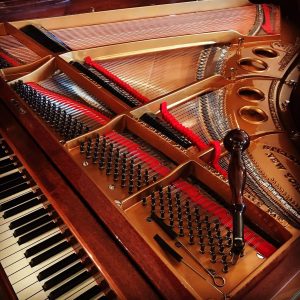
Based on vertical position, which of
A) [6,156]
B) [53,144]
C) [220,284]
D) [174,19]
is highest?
[174,19]

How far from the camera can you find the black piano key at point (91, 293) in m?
1.62

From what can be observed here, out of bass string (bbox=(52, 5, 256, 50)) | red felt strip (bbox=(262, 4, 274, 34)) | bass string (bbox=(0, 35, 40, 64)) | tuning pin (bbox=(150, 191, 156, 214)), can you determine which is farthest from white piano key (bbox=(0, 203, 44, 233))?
red felt strip (bbox=(262, 4, 274, 34))

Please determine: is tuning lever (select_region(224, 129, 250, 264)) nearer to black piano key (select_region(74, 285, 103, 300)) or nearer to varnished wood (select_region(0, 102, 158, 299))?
varnished wood (select_region(0, 102, 158, 299))

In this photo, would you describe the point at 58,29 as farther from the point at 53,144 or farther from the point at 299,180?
the point at 299,180

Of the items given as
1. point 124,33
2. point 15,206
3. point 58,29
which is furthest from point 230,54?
point 15,206

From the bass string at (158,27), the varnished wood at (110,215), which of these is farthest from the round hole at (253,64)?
the varnished wood at (110,215)

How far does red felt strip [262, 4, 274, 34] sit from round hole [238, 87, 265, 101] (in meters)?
0.99

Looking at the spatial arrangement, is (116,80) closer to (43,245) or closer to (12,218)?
(12,218)

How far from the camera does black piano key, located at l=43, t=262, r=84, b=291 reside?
64.7 inches

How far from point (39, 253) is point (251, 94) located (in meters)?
2.07

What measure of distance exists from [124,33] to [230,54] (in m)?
0.99

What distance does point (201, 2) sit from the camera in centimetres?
389

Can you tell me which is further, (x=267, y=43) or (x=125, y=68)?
(x=267, y=43)

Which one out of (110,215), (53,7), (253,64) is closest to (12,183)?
(110,215)
